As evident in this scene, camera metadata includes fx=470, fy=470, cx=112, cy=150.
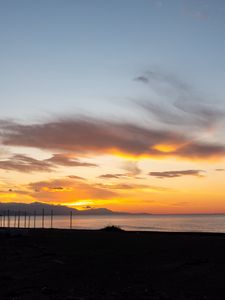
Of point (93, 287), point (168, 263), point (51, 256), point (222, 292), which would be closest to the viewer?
point (222, 292)

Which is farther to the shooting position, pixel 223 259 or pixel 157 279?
pixel 223 259

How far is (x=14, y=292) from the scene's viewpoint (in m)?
15.7

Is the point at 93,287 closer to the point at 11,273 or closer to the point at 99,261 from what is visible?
the point at 11,273

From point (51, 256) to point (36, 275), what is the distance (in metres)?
8.03

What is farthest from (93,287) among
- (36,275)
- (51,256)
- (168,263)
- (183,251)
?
(183,251)

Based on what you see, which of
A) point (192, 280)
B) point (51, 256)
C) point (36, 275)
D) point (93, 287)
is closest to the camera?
point (93, 287)

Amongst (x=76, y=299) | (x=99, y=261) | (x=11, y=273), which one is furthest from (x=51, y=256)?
(x=76, y=299)

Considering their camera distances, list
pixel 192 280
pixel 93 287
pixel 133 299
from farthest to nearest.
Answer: pixel 192 280 → pixel 93 287 → pixel 133 299

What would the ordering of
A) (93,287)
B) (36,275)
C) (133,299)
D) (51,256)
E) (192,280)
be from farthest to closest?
(51,256)
(36,275)
(192,280)
(93,287)
(133,299)

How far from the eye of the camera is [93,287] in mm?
16906

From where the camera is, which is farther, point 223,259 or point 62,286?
point 223,259

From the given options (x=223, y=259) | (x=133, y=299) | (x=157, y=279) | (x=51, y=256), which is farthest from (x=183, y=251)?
(x=133, y=299)

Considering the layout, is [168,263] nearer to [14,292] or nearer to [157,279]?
[157,279]

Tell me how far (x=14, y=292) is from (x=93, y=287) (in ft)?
9.39
